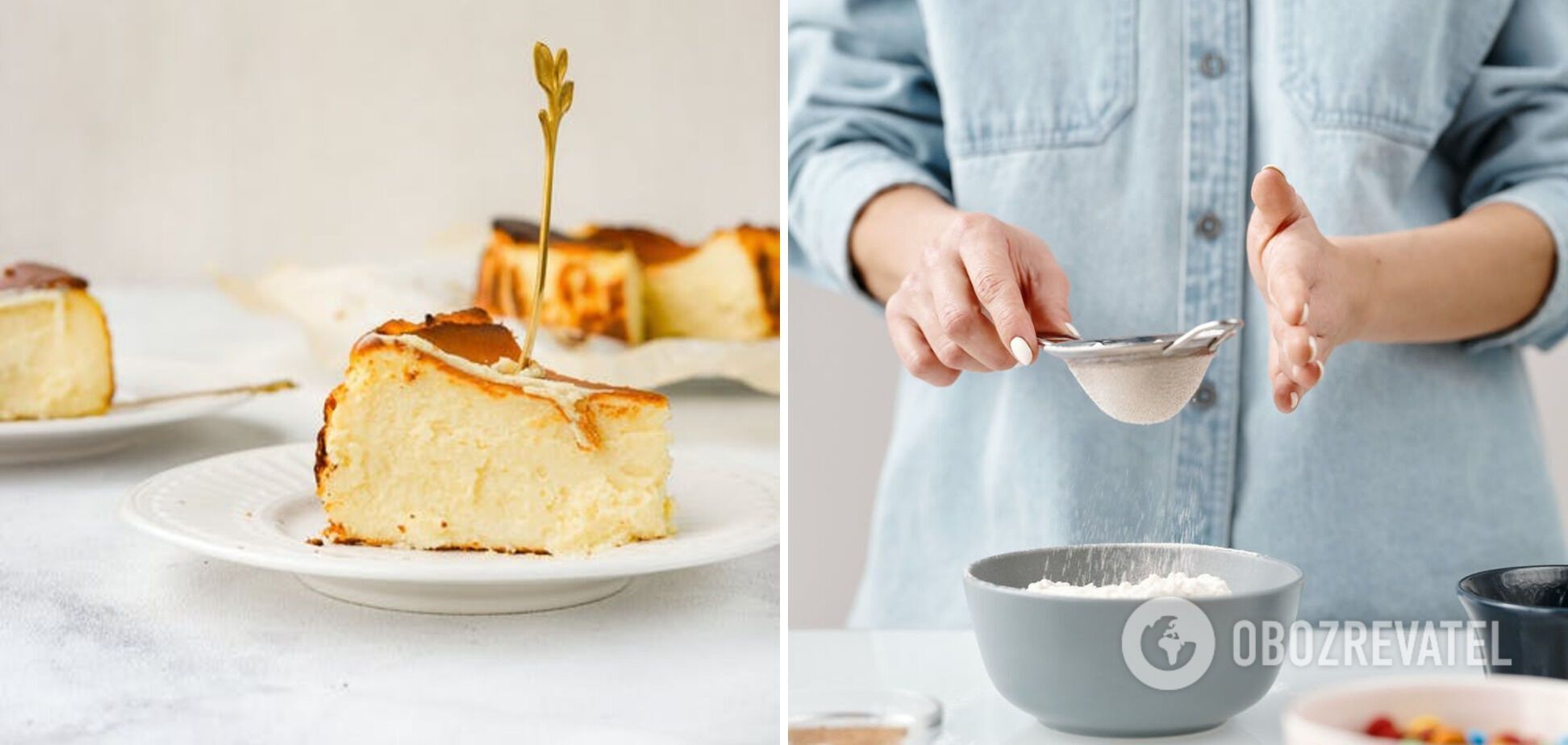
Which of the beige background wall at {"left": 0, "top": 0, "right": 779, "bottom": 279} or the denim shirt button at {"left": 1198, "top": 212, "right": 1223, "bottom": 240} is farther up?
the beige background wall at {"left": 0, "top": 0, "right": 779, "bottom": 279}

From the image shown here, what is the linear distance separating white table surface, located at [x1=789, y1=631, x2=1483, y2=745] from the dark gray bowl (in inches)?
1.0

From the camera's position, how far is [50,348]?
332 millimetres

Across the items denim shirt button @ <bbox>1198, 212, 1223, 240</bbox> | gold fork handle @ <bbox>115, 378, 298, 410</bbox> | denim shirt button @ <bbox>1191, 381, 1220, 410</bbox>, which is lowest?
denim shirt button @ <bbox>1191, 381, 1220, 410</bbox>

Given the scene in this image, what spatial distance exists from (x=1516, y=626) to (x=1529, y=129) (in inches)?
9.3

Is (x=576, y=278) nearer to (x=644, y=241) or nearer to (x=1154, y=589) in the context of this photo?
(x=644, y=241)

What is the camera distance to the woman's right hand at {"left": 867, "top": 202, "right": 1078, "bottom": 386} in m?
0.32

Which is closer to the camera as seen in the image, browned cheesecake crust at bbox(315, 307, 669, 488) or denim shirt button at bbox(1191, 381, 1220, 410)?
browned cheesecake crust at bbox(315, 307, 669, 488)

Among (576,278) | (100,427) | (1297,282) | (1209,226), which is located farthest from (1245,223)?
(100,427)

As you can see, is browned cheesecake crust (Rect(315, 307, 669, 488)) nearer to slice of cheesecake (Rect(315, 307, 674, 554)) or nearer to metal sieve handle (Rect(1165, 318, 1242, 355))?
slice of cheesecake (Rect(315, 307, 674, 554))

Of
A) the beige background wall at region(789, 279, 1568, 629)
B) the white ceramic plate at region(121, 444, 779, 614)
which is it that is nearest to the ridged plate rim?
the white ceramic plate at region(121, 444, 779, 614)

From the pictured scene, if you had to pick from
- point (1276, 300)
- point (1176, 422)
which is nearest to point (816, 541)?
point (1176, 422)

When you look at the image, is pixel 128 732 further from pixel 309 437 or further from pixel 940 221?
pixel 940 221

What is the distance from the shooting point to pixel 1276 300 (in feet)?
1.03

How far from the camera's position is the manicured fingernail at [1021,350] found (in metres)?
0.30
